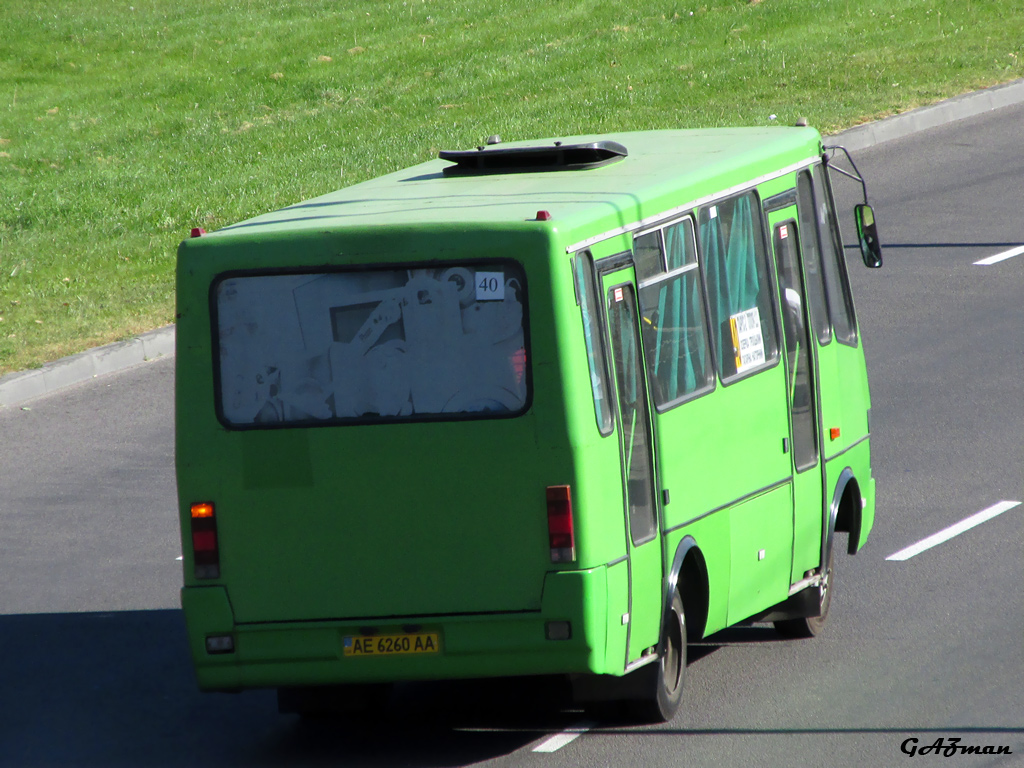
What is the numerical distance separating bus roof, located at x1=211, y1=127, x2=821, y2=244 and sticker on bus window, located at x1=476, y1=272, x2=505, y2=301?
0.21 meters

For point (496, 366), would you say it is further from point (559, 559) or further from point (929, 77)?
point (929, 77)

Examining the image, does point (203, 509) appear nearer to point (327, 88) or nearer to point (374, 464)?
point (374, 464)

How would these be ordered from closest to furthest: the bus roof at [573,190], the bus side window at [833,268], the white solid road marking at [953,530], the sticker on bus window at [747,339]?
the bus roof at [573,190] → the sticker on bus window at [747,339] → the bus side window at [833,268] → the white solid road marking at [953,530]

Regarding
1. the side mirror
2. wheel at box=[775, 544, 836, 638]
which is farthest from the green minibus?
the side mirror

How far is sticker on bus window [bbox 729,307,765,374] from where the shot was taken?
324 inches

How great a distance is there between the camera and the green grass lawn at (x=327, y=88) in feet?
62.2

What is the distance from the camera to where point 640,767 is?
7160 mm

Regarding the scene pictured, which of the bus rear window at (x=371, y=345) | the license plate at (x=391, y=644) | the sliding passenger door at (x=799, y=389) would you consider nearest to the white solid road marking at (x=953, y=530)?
the sliding passenger door at (x=799, y=389)

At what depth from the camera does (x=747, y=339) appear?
8.32 meters

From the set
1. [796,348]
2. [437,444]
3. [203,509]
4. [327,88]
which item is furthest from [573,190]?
[327,88]

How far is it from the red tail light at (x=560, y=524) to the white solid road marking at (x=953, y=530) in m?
3.77

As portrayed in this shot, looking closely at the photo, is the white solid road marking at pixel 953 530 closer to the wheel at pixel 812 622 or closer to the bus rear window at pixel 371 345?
the wheel at pixel 812 622

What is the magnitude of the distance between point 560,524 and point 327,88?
18699 millimetres

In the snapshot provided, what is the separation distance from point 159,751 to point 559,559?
7.34 feet
